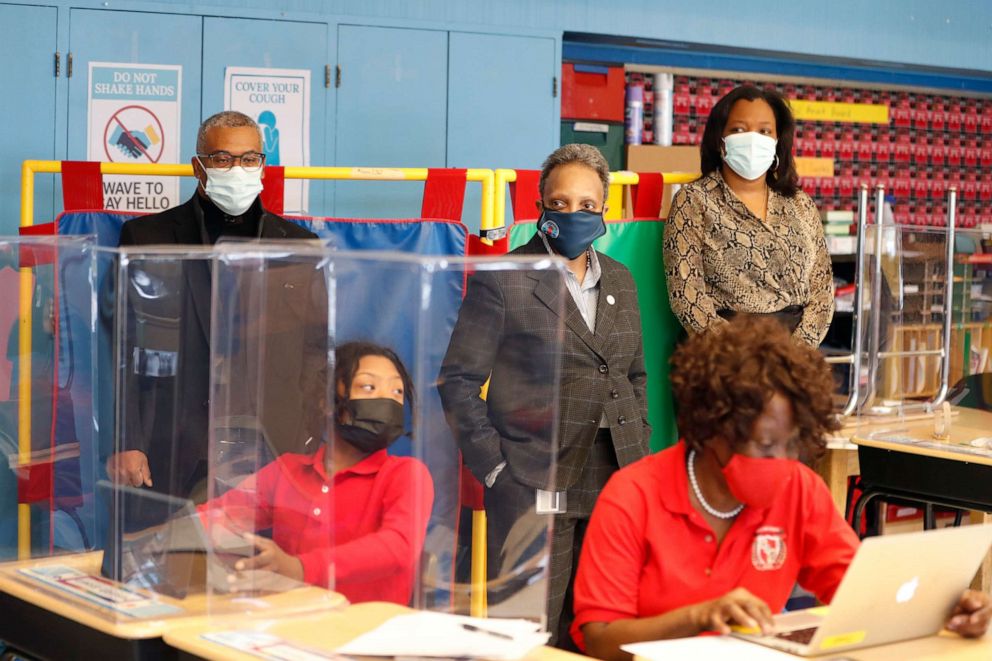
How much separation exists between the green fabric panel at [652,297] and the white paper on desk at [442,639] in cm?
225

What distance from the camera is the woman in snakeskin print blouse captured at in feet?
13.4

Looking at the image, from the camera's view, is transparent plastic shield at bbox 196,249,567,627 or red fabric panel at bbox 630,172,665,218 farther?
red fabric panel at bbox 630,172,665,218

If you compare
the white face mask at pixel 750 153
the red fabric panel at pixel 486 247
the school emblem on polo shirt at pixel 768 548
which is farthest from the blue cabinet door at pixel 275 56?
the school emblem on polo shirt at pixel 768 548

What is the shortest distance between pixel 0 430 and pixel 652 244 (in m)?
2.37

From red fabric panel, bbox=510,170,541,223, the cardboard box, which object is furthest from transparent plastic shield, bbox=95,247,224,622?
the cardboard box

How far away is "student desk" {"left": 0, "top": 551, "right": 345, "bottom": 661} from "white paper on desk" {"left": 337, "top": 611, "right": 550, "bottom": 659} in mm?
185

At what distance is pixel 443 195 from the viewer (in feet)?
13.1

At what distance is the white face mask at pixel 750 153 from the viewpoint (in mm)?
4098

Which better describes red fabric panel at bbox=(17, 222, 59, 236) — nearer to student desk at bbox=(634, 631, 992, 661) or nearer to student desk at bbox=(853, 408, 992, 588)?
student desk at bbox=(634, 631, 992, 661)

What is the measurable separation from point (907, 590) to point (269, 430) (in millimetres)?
1126

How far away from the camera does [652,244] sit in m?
4.38

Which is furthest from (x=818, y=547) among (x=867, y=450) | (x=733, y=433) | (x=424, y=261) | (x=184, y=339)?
(x=867, y=450)

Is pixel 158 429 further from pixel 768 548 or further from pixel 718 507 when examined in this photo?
pixel 768 548

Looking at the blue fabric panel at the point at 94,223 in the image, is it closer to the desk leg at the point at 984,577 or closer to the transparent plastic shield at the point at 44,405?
the transparent plastic shield at the point at 44,405
